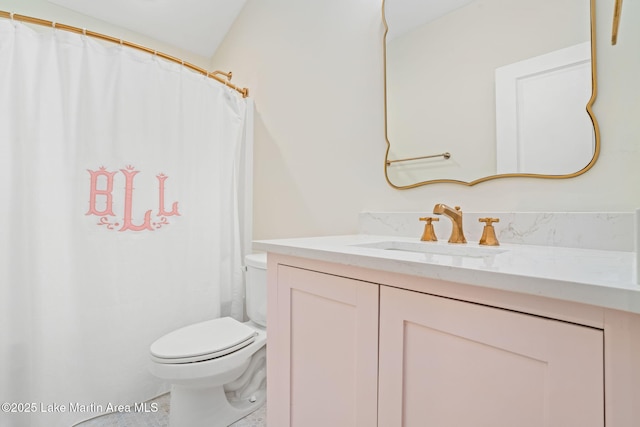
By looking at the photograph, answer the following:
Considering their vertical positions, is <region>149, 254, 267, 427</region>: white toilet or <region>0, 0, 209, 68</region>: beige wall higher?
<region>0, 0, 209, 68</region>: beige wall

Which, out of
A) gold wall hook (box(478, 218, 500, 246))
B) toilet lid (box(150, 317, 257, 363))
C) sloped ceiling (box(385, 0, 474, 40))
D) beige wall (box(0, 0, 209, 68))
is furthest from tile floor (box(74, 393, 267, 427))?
beige wall (box(0, 0, 209, 68))

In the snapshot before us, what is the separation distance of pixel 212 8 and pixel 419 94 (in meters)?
1.90

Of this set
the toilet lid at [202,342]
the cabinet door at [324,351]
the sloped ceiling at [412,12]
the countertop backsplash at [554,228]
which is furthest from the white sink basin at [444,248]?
the sloped ceiling at [412,12]

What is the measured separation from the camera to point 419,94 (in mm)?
1230

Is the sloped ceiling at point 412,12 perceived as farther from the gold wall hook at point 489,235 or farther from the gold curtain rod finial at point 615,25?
the gold wall hook at point 489,235

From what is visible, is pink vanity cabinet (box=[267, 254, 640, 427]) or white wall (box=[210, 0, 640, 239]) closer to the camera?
pink vanity cabinet (box=[267, 254, 640, 427])

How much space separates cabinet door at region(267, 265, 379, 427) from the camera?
70cm

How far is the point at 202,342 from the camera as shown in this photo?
4.19ft

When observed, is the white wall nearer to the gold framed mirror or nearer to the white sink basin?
the gold framed mirror

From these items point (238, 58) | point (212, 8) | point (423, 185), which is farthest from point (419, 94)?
point (212, 8)

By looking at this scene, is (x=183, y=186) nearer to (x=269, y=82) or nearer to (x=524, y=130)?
(x=269, y=82)

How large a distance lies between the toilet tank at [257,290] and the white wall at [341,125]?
321mm

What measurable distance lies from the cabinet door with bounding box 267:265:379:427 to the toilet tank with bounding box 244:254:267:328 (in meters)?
0.61

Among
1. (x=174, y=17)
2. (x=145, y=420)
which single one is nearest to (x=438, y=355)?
(x=145, y=420)
